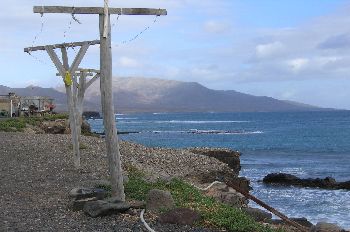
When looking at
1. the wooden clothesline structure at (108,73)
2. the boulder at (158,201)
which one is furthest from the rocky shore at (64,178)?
the wooden clothesline structure at (108,73)

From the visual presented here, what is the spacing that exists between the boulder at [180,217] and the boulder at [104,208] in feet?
3.21

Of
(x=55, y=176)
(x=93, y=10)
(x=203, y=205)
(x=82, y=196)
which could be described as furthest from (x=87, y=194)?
(x=55, y=176)

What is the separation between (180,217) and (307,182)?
27.8 m

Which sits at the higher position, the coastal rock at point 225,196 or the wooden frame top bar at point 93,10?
the wooden frame top bar at point 93,10

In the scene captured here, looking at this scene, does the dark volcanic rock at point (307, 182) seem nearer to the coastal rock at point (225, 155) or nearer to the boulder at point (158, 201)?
the coastal rock at point (225, 155)

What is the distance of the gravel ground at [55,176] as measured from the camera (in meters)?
12.1

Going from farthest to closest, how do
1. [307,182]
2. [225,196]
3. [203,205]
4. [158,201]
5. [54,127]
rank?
1. [54,127]
2. [307,182]
3. [225,196]
4. [203,205]
5. [158,201]

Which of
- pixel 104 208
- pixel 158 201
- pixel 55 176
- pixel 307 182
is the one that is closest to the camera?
pixel 104 208

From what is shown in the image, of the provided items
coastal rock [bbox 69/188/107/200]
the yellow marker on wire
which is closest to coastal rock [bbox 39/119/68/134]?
the yellow marker on wire

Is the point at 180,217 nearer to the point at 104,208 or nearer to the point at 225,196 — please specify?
the point at 104,208

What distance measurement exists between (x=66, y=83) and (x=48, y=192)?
4438 millimetres

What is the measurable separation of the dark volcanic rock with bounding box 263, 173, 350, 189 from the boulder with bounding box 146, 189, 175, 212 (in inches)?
1013

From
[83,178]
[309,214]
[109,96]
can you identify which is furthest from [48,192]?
[309,214]

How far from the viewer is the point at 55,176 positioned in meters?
18.8
